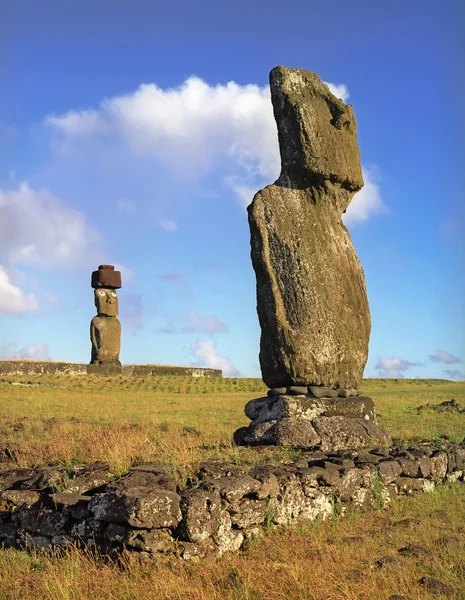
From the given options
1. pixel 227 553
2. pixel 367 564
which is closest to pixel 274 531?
pixel 227 553

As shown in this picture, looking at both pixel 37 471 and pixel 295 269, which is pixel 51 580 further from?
pixel 295 269

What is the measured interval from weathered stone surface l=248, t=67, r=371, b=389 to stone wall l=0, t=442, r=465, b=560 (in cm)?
302

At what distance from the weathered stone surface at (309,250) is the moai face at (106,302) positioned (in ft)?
94.4

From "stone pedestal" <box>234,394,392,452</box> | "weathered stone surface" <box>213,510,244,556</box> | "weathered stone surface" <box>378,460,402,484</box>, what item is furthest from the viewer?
"stone pedestal" <box>234,394,392,452</box>

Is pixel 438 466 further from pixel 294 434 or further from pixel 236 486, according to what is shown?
pixel 236 486

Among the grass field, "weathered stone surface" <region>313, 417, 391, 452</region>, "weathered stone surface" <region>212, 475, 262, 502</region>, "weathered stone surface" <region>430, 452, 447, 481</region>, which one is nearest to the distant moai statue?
the grass field

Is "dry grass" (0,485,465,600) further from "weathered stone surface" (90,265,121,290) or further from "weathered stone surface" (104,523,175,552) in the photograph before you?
"weathered stone surface" (90,265,121,290)

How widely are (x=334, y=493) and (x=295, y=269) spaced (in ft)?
14.6

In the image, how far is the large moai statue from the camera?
10758 mm

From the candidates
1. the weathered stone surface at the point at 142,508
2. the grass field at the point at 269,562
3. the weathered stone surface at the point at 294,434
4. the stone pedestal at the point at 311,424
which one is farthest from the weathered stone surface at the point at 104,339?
the weathered stone surface at the point at 142,508

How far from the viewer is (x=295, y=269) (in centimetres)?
1109

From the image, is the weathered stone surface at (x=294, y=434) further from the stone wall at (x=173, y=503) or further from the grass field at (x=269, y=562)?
the stone wall at (x=173, y=503)

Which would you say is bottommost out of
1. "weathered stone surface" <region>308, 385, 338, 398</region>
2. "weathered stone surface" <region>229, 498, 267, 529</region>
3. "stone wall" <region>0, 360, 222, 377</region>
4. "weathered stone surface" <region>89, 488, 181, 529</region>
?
"weathered stone surface" <region>229, 498, 267, 529</region>

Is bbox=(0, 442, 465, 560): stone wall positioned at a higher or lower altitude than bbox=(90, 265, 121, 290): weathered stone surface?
lower
